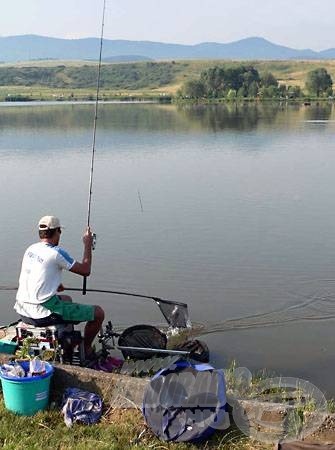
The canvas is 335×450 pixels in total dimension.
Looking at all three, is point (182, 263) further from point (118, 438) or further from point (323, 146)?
point (323, 146)

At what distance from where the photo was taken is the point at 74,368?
5.70m

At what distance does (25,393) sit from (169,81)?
507ft

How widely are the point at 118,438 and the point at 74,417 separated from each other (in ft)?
1.44

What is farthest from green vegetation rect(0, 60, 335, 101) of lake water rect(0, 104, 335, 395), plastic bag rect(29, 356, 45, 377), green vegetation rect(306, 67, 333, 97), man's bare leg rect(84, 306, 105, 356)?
plastic bag rect(29, 356, 45, 377)

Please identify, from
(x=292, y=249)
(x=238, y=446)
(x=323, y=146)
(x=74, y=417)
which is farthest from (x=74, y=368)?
(x=323, y=146)

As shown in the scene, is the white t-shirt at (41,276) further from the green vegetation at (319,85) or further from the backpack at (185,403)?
the green vegetation at (319,85)

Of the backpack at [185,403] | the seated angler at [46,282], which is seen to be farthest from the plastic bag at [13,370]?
the backpack at [185,403]

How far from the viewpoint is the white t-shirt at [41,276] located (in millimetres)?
6133

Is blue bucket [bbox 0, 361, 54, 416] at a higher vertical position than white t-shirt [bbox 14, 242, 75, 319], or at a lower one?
lower

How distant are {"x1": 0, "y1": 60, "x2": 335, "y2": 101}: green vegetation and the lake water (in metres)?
84.1

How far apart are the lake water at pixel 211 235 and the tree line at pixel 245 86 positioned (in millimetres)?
81798

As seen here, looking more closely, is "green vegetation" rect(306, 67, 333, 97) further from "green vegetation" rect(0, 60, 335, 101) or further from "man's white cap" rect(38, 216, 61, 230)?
"man's white cap" rect(38, 216, 61, 230)

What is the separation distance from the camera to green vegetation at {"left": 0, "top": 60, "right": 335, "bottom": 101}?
11156 centimetres

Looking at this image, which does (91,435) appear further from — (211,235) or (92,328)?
(211,235)
